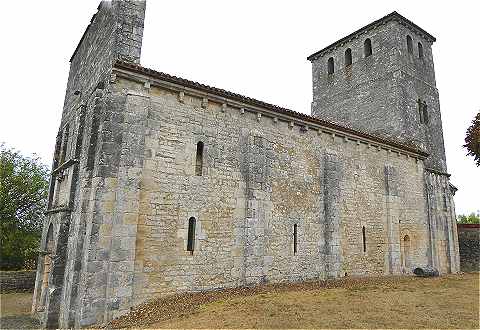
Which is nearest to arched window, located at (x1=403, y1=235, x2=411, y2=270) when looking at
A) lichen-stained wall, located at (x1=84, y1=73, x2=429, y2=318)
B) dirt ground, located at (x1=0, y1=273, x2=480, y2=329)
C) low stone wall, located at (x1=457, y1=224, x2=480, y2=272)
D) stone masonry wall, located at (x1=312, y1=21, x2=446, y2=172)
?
lichen-stained wall, located at (x1=84, y1=73, x2=429, y2=318)

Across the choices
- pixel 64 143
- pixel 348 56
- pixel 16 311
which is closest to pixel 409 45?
pixel 348 56

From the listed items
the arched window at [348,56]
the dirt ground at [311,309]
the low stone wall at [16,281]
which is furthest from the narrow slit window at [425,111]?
the low stone wall at [16,281]

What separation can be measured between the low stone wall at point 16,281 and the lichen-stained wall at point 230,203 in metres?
10.3

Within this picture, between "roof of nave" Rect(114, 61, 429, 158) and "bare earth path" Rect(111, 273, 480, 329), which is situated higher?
"roof of nave" Rect(114, 61, 429, 158)

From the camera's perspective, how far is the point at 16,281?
15.8m

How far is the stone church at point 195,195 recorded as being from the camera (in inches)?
348

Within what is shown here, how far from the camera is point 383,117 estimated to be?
19438 millimetres

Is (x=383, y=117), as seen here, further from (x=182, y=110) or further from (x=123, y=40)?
(x=123, y=40)

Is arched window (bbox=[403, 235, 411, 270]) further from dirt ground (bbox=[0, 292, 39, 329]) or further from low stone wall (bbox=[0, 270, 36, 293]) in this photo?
low stone wall (bbox=[0, 270, 36, 293])

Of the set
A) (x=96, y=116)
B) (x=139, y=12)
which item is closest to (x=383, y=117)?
(x=139, y=12)

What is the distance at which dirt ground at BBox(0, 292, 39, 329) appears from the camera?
31.8 ft

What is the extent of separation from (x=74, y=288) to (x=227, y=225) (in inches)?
177

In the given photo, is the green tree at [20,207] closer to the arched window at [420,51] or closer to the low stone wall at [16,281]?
the low stone wall at [16,281]

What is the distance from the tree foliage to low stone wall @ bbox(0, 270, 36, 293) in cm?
2256
